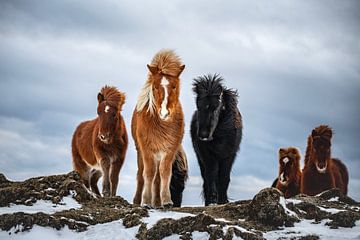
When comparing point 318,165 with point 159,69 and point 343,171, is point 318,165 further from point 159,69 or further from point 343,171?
point 159,69

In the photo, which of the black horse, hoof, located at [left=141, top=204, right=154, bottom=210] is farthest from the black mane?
hoof, located at [left=141, top=204, right=154, bottom=210]

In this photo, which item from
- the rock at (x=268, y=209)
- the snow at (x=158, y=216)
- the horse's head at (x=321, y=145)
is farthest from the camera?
the horse's head at (x=321, y=145)

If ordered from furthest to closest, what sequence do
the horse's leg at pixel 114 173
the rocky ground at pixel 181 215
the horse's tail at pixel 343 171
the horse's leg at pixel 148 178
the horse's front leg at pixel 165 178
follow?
the horse's tail at pixel 343 171 < the horse's leg at pixel 114 173 < the horse's leg at pixel 148 178 < the horse's front leg at pixel 165 178 < the rocky ground at pixel 181 215

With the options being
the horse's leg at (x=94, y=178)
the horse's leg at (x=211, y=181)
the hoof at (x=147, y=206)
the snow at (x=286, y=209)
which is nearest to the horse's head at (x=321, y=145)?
the horse's leg at (x=211, y=181)

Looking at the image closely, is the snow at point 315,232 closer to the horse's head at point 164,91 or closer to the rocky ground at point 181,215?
the rocky ground at point 181,215

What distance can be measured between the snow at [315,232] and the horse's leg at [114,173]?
514cm

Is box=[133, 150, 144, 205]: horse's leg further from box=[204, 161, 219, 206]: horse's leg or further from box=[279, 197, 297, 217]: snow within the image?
box=[279, 197, 297, 217]: snow

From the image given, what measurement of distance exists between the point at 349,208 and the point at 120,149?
5197 mm

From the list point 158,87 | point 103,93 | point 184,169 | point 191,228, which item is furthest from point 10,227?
point 103,93

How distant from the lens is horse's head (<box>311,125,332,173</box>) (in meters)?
13.6

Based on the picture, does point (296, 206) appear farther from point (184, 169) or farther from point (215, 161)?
point (184, 169)

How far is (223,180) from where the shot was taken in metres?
11.2

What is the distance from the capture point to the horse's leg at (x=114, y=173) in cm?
1258

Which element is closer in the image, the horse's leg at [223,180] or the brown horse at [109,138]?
the horse's leg at [223,180]
